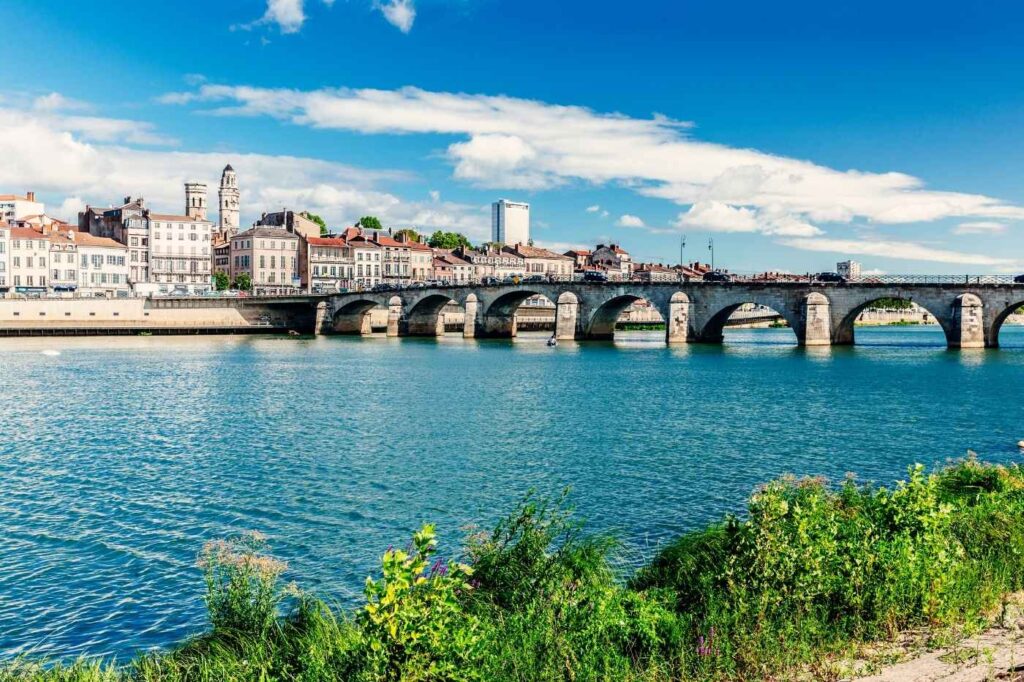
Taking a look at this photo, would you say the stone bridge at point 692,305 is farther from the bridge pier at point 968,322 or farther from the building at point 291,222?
the building at point 291,222

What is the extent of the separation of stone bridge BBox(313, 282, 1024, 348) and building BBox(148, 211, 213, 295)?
46080 millimetres

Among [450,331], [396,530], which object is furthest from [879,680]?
[450,331]

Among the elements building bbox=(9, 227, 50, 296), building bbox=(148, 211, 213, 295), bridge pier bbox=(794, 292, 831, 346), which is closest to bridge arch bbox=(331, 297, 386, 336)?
building bbox=(148, 211, 213, 295)

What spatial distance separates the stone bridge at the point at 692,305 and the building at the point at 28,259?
48880mm

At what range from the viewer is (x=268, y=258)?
167750mm

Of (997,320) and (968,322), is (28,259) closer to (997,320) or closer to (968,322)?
(968,322)

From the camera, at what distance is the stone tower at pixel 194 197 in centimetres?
19525

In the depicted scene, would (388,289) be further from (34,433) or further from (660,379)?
(34,433)

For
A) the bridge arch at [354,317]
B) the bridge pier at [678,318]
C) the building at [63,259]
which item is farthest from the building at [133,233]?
the bridge pier at [678,318]

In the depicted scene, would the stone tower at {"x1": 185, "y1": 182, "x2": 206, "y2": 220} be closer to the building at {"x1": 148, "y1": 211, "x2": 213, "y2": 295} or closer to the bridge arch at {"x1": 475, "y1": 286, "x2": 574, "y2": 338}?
the building at {"x1": 148, "y1": 211, "x2": 213, "y2": 295}

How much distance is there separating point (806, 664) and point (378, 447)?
25170 millimetres

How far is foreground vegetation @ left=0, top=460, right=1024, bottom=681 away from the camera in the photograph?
9.09 meters

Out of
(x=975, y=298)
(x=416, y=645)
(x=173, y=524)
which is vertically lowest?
(x=173, y=524)

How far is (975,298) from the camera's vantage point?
89.9m
